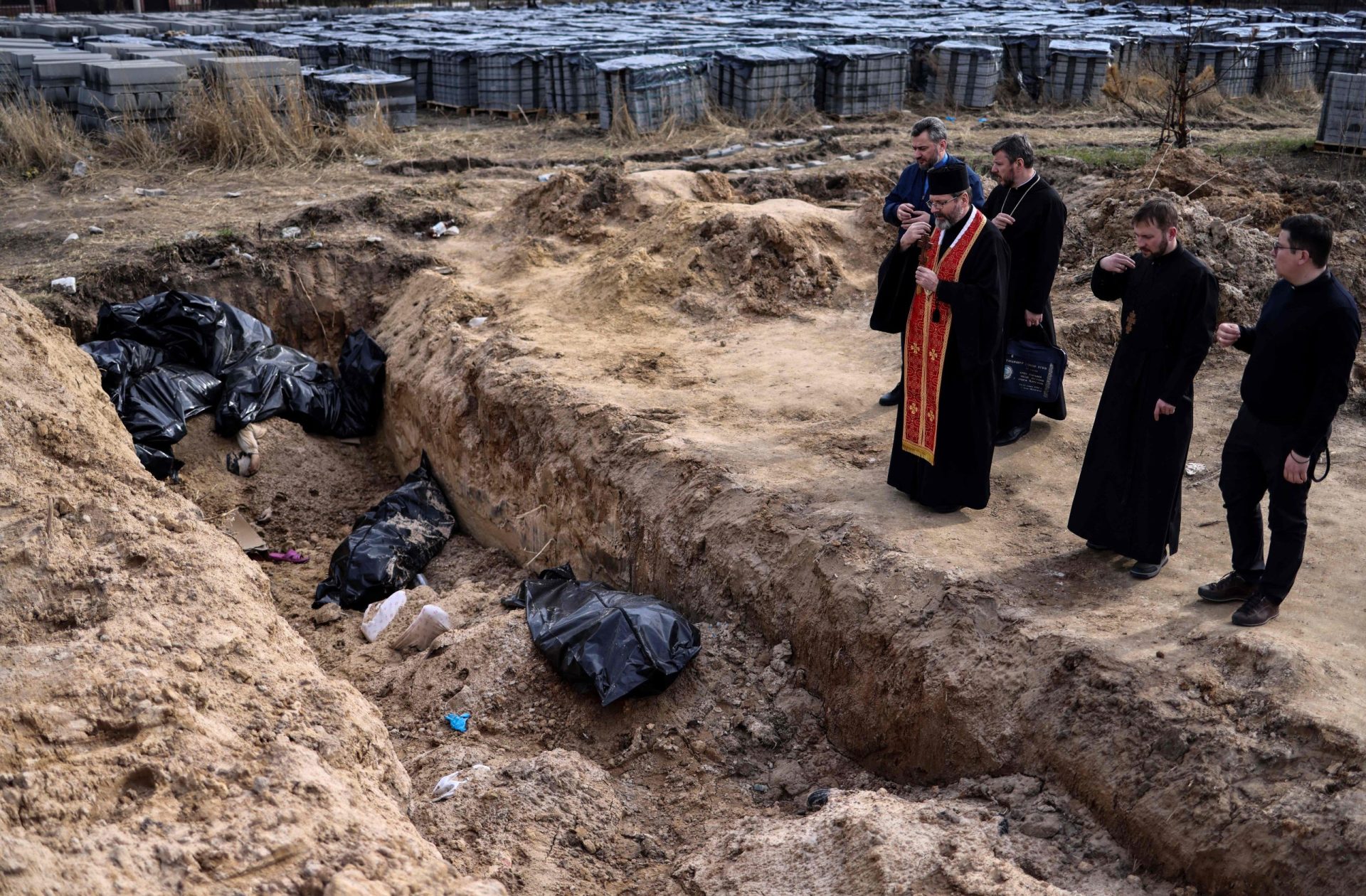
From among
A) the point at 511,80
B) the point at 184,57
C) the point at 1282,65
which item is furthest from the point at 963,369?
the point at 1282,65

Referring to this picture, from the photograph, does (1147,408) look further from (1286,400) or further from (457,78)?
(457,78)

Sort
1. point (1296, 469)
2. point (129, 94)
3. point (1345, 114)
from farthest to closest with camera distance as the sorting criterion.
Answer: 1. point (1345, 114)
2. point (129, 94)
3. point (1296, 469)

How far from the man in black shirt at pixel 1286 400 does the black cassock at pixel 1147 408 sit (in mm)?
198

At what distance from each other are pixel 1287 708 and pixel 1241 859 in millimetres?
592

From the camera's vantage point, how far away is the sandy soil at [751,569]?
3807mm

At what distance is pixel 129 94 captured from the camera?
41.5 ft

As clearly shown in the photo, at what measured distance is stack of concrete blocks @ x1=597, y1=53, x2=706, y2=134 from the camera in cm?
1503

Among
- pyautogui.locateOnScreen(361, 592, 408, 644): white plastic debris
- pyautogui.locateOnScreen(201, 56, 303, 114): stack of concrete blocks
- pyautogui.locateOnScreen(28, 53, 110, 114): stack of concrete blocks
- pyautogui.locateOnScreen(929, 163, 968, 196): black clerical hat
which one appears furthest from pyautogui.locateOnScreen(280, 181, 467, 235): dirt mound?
pyautogui.locateOnScreen(929, 163, 968, 196): black clerical hat

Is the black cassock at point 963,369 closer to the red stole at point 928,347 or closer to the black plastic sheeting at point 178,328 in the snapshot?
the red stole at point 928,347

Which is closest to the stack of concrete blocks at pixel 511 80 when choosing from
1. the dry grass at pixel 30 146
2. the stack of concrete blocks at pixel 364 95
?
the stack of concrete blocks at pixel 364 95

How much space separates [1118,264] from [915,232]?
3.05 ft

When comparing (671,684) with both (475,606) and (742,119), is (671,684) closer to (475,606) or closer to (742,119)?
(475,606)

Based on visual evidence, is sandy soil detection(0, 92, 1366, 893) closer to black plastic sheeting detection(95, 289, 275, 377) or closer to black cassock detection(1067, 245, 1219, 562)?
black cassock detection(1067, 245, 1219, 562)

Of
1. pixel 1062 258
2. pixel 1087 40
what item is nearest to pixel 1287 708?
pixel 1062 258
